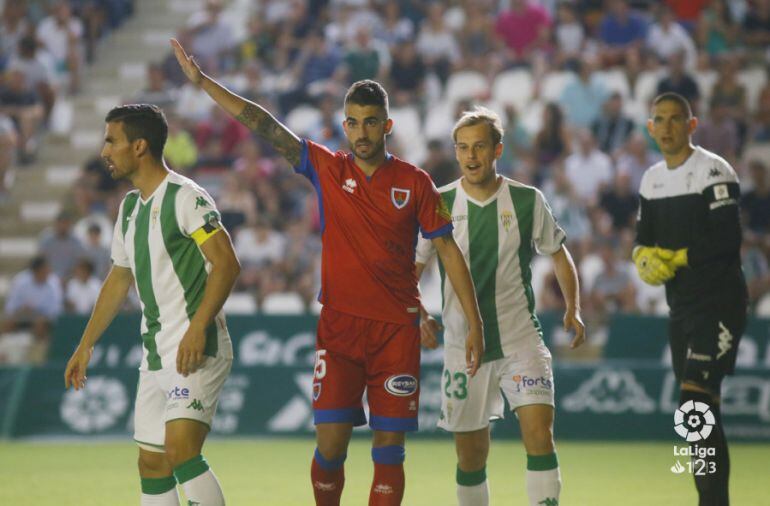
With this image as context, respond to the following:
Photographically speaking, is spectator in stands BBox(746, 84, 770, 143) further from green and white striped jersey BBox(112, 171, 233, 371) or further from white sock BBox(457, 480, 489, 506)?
green and white striped jersey BBox(112, 171, 233, 371)

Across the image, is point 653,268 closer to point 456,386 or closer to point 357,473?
point 456,386

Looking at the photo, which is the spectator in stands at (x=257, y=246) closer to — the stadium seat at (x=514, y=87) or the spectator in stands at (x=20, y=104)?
the stadium seat at (x=514, y=87)

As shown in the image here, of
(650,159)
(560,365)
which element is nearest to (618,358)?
(560,365)

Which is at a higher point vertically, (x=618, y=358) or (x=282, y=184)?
(x=282, y=184)

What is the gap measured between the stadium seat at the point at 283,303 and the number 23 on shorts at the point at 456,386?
7.95 metres

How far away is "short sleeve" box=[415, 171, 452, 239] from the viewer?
7.02m

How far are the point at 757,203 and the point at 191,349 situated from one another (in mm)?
11231

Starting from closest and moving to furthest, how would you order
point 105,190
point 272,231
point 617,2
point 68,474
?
1. point 68,474
2. point 272,231
3. point 105,190
4. point 617,2

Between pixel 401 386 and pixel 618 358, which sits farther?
pixel 618 358

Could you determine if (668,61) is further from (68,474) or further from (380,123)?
(380,123)

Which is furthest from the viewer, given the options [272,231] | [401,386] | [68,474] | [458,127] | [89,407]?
[272,231]

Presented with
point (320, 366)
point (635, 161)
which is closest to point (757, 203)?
point (635, 161)

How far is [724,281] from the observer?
305 inches

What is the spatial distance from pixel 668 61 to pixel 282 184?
582 centimetres
